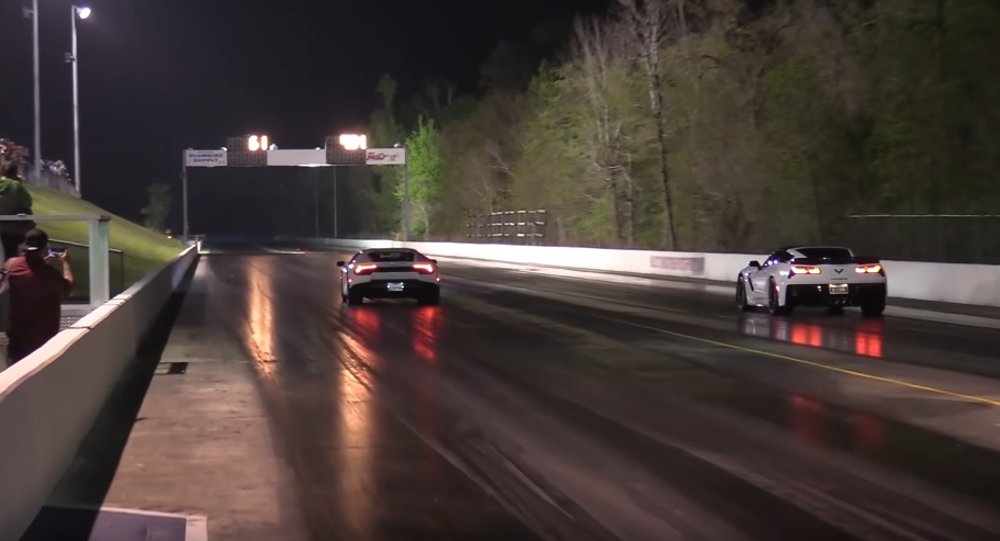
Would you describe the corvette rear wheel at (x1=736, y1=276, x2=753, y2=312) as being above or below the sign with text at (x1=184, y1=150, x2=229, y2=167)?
below

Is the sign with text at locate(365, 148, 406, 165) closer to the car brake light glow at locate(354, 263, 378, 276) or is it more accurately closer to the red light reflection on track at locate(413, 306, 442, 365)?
the car brake light glow at locate(354, 263, 378, 276)

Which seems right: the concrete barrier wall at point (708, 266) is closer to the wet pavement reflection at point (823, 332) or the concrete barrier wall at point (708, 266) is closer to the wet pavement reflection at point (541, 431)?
the wet pavement reflection at point (823, 332)

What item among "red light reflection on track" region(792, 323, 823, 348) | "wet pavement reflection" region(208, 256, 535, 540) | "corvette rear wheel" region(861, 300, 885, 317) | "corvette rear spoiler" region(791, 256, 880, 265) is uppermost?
"corvette rear spoiler" region(791, 256, 880, 265)

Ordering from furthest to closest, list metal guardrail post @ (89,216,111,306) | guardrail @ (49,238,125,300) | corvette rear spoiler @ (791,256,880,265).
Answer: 1. guardrail @ (49,238,125,300)
2. corvette rear spoiler @ (791,256,880,265)
3. metal guardrail post @ (89,216,111,306)

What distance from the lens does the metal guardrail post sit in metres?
16.8

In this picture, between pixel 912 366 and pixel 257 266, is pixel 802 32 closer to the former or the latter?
pixel 257 266

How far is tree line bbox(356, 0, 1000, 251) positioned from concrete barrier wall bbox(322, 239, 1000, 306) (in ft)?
12.6

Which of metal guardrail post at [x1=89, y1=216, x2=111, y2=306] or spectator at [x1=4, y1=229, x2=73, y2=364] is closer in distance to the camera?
spectator at [x1=4, y1=229, x2=73, y2=364]

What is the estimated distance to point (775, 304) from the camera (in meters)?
23.2

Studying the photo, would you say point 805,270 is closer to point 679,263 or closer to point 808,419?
point 808,419

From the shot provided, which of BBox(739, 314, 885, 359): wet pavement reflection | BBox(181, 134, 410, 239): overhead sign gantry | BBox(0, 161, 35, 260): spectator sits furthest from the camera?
BBox(181, 134, 410, 239): overhead sign gantry

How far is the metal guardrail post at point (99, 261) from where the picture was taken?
1677 centimetres

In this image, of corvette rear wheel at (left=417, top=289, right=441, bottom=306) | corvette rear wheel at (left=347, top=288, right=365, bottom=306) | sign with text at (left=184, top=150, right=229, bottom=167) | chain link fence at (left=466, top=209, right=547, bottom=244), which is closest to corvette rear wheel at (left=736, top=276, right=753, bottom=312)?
corvette rear wheel at (left=417, top=289, right=441, bottom=306)

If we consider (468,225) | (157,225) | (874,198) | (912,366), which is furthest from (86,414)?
(157,225)
